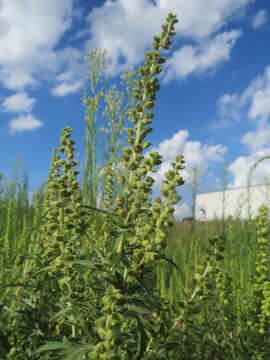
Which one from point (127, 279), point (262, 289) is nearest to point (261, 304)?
point (262, 289)

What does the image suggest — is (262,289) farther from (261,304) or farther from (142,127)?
(142,127)

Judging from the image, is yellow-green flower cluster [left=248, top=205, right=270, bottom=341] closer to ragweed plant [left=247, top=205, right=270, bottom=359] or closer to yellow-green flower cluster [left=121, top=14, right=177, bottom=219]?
ragweed plant [left=247, top=205, right=270, bottom=359]

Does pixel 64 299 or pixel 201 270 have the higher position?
pixel 201 270

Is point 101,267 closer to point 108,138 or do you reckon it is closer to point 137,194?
point 137,194

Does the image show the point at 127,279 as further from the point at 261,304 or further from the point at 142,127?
the point at 261,304

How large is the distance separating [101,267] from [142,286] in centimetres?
16

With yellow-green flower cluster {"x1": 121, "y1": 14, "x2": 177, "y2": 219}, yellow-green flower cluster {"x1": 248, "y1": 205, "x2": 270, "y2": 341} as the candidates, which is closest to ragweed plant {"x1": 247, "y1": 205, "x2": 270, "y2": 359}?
yellow-green flower cluster {"x1": 248, "y1": 205, "x2": 270, "y2": 341}

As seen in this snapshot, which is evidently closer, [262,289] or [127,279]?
[127,279]

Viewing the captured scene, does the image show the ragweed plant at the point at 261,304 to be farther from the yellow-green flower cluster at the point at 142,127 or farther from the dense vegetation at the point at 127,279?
the yellow-green flower cluster at the point at 142,127

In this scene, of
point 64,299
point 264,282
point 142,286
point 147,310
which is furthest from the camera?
point 264,282

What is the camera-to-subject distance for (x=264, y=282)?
2.19m

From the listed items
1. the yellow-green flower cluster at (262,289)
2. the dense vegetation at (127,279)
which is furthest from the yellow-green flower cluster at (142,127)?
the yellow-green flower cluster at (262,289)

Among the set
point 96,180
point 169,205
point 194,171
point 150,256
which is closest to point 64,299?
point 150,256

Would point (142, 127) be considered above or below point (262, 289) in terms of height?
above
